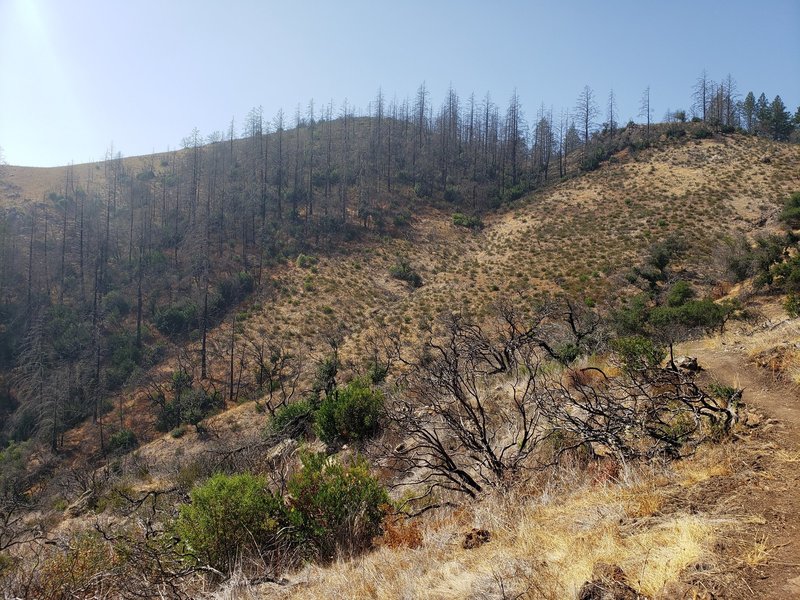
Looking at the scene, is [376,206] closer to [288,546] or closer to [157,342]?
[157,342]

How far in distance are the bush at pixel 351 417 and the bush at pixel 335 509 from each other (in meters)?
4.99

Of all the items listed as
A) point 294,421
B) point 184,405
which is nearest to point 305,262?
point 184,405

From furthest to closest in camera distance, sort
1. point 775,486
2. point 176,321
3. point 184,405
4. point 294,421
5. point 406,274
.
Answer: point 406,274, point 176,321, point 184,405, point 294,421, point 775,486

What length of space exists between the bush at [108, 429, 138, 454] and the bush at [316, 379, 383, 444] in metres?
17.0

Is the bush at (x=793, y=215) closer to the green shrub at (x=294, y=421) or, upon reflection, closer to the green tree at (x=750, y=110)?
the green shrub at (x=294, y=421)

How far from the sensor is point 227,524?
4895 millimetres

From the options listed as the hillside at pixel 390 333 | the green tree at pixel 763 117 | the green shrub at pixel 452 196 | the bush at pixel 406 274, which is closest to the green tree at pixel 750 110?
the green tree at pixel 763 117

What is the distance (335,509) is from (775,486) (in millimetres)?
4125

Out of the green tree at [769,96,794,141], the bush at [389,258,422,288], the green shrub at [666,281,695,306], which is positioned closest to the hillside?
the bush at [389,258,422,288]

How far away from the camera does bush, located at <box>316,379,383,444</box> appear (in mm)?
10438

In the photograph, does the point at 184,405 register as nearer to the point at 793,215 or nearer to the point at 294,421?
the point at 294,421

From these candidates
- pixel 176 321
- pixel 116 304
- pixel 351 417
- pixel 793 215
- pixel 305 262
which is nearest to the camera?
pixel 351 417

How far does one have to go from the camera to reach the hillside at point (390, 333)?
10.6 ft

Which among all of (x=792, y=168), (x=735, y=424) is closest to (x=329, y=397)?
(x=735, y=424)
